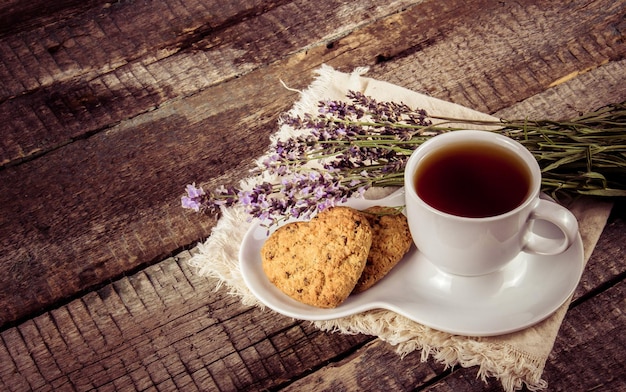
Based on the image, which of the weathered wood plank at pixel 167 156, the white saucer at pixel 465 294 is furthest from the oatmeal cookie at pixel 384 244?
the weathered wood plank at pixel 167 156

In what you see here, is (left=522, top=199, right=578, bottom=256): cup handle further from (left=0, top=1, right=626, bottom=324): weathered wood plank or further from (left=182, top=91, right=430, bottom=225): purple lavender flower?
(left=0, top=1, right=626, bottom=324): weathered wood plank

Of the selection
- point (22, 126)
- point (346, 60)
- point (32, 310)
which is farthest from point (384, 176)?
point (22, 126)

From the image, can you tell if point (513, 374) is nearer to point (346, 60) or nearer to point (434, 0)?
point (346, 60)

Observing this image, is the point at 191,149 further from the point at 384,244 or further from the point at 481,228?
the point at 481,228

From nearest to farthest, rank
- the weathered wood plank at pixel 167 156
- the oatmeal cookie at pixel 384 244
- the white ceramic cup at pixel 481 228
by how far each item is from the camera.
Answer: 1. the white ceramic cup at pixel 481 228
2. the oatmeal cookie at pixel 384 244
3. the weathered wood plank at pixel 167 156

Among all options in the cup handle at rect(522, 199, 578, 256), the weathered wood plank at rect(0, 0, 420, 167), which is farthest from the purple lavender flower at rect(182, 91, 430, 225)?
the weathered wood plank at rect(0, 0, 420, 167)

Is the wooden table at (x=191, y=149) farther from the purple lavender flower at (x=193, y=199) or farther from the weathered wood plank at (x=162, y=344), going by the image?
the purple lavender flower at (x=193, y=199)
